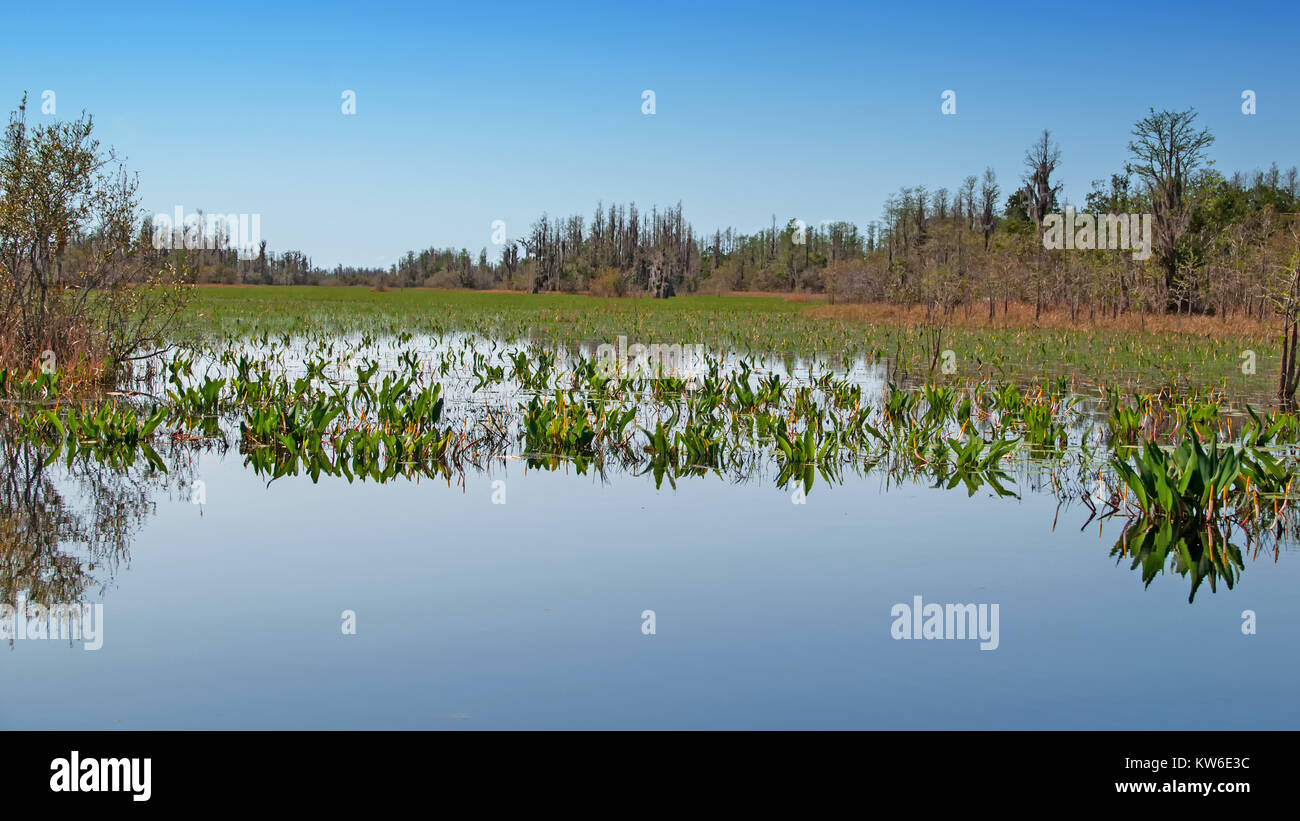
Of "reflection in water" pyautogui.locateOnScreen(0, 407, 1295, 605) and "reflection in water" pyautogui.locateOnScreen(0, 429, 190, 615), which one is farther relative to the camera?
"reflection in water" pyautogui.locateOnScreen(0, 407, 1295, 605)

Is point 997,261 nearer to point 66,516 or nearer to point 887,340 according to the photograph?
point 887,340

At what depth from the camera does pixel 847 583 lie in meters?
6.99

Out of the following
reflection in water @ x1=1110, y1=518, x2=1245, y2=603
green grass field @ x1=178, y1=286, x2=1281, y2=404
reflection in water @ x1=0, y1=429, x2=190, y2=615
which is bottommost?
reflection in water @ x1=1110, y1=518, x2=1245, y2=603

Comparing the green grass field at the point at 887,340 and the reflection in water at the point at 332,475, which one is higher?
the green grass field at the point at 887,340

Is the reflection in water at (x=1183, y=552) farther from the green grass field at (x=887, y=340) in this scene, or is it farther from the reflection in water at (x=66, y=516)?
the green grass field at (x=887, y=340)

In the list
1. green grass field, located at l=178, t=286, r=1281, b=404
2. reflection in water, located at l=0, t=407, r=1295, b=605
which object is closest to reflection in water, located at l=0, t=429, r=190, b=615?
reflection in water, located at l=0, t=407, r=1295, b=605

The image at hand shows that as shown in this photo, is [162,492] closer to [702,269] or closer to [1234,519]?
[1234,519]

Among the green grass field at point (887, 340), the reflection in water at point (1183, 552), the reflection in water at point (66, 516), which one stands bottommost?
the reflection in water at point (1183, 552)

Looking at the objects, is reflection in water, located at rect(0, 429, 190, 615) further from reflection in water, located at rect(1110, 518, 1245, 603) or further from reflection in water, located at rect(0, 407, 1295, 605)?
reflection in water, located at rect(1110, 518, 1245, 603)

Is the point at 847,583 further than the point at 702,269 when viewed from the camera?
No

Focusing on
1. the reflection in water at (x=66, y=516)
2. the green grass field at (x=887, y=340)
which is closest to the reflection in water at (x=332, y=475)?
the reflection in water at (x=66, y=516)

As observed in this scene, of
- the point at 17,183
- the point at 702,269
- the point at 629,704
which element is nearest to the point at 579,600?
the point at 629,704

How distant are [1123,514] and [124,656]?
6.89m
